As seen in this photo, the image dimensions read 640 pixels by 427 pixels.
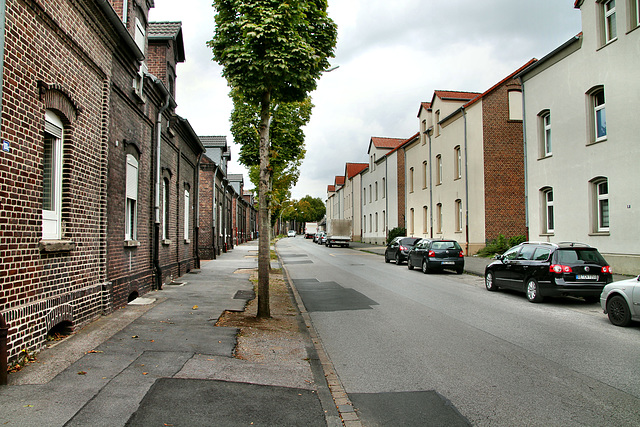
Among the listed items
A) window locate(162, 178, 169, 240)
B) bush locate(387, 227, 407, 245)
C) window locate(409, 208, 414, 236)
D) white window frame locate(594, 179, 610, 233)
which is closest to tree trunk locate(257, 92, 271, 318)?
window locate(162, 178, 169, 240)

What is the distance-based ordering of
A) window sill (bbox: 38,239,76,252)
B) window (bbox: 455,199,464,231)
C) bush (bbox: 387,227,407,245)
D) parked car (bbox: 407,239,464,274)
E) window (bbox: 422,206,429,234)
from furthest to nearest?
1. bush (bbox: 387,227,407,245)
2. window (bbox: 422,206,429,234)
3. window (bbox: 455,199,464,231)
4. parked car (bbox: 407,239,464,274)
5. window sill (bbox: 38,239,76,252)

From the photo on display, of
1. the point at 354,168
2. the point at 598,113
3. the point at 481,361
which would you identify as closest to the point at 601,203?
the point at 598,113

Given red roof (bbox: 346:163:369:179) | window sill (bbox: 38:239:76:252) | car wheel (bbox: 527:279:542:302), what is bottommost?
car wheel (bbox: 527:279:542:302)

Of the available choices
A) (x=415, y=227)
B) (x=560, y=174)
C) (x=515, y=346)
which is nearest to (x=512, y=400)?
(x=515, y=346)

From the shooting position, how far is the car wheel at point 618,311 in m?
8.66

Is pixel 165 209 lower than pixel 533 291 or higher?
higher

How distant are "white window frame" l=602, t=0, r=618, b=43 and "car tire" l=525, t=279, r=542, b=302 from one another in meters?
9.33

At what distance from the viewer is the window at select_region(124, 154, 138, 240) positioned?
1040 centimetres

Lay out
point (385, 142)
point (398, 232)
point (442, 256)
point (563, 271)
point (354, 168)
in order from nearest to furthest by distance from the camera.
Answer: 1. point (563, 271)
2. point (442, 256)
3. point (398, 232)
4. point (385, 142)
5. point (354, 168)

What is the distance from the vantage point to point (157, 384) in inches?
189

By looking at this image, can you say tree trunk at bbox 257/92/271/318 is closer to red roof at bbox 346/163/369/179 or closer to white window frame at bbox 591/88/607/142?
white window frame at bbox 591/88/607/142

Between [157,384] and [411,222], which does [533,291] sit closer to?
[157,384]

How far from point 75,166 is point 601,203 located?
16650mm

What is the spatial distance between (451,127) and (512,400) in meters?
27.8
